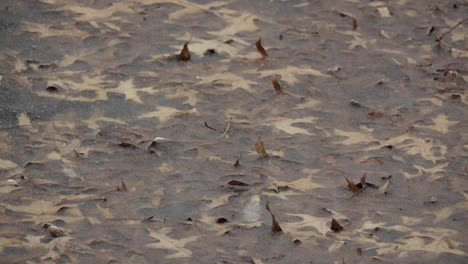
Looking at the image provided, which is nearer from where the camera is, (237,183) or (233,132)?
(237,183)

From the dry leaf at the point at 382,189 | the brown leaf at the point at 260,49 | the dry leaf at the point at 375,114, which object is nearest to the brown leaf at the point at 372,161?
the dry leaf at the point at 382,189

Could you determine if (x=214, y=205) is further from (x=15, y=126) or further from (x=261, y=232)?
(x=15, y=126)

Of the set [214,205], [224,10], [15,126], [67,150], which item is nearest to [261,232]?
[214,205]

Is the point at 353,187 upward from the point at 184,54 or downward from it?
downward

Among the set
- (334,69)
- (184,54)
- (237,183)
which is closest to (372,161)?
(237,183)

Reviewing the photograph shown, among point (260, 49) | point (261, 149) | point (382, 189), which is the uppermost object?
point (260, 49)

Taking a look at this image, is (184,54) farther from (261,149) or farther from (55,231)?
(55,231)

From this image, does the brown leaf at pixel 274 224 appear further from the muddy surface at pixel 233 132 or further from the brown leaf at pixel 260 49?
the brown leaf at pixel 260 49

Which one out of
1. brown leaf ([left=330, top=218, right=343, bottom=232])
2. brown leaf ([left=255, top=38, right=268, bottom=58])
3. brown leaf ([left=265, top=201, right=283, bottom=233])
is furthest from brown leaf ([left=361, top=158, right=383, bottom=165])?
brown leaf ([left=255, top=38, right=268, bottom=58])
